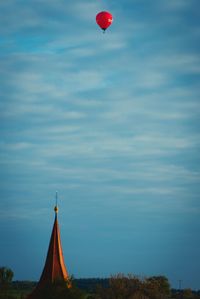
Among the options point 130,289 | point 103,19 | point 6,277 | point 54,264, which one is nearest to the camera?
point 103,19

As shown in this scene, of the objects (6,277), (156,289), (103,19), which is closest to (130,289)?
(156,289)

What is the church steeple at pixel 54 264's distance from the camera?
7606cm

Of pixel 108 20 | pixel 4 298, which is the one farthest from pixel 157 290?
pixel 108 20

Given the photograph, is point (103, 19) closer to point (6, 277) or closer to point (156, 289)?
point (156, 289)

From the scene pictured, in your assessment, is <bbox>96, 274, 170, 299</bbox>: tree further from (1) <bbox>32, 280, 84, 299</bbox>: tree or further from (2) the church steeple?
(1) <bbox>32, 280, 84, 299</bbox>: tree

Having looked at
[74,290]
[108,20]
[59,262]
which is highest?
[108,20]

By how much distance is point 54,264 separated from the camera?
3100 inches

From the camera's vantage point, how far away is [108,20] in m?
64.5

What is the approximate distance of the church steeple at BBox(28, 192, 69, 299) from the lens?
76062 millimetres

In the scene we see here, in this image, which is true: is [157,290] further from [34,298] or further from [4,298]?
[34,298]

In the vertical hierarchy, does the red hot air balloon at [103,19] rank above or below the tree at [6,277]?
above

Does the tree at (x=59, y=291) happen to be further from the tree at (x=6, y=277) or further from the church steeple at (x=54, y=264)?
the tree at (x=6, y=277)

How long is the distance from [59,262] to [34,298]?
24.5 feet

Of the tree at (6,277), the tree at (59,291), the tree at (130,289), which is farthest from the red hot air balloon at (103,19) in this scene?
the tree at (6,277)
